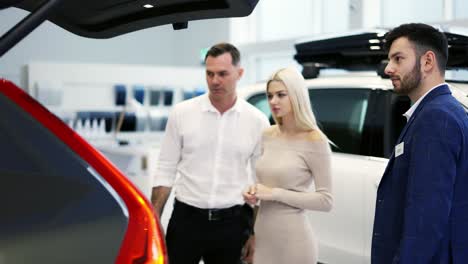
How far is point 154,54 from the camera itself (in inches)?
453

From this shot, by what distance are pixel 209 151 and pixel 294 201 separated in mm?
546

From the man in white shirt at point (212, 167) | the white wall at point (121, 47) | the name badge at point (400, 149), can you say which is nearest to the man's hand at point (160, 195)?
the man in white shirt at point (212, 167)

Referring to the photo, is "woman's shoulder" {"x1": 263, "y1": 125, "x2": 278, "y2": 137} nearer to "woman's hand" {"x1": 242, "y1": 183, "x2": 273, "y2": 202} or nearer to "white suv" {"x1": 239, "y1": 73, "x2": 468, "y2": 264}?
"woman's hand" {"x1": 242, "y1": 183, "x2": 273, "y2": 202}

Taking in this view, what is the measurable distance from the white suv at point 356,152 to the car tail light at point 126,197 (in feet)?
8.41

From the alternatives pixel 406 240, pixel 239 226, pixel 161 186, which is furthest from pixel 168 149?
pixel 406 240

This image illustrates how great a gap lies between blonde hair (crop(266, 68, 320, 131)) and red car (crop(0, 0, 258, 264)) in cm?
159

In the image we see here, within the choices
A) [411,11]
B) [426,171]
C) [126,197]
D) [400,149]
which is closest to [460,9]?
[411,11]

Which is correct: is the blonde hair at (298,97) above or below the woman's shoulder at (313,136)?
above

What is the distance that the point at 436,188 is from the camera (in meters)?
2.09

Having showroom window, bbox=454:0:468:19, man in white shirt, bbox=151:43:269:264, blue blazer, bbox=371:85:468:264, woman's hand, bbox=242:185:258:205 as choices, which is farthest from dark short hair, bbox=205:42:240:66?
showroom window, bbox=454:0:468:19

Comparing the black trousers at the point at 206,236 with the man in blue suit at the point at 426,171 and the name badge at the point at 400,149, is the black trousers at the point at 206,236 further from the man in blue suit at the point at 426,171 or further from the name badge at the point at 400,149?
the name badge at the point at 400,149

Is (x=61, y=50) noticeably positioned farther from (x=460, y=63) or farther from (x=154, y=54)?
(x=460, y=63)

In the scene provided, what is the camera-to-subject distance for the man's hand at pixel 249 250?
10.1 feet

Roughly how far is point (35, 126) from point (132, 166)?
5217 mm
